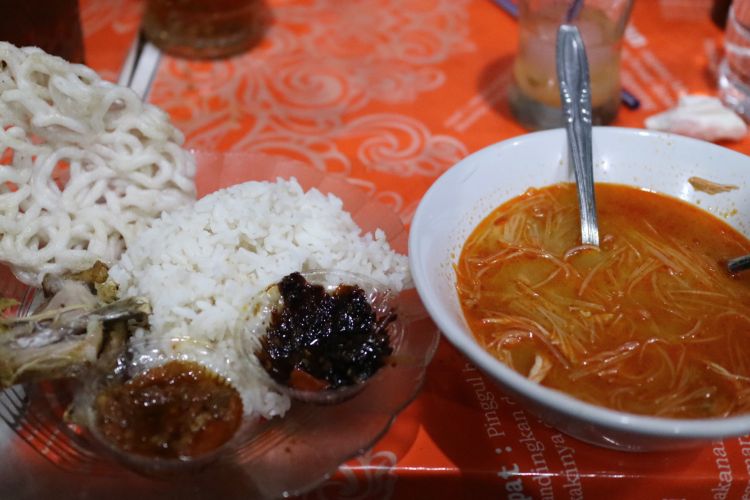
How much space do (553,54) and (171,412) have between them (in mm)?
1737

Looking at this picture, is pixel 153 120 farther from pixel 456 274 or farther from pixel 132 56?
pixel 132 56

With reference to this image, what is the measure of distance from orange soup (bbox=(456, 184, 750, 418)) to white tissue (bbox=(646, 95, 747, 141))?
28.2 inches

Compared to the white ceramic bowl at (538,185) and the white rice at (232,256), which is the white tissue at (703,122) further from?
the white rice at (232,256)

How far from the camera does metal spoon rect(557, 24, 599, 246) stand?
177cm

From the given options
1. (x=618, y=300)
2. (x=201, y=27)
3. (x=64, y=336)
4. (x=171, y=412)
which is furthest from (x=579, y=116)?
(x=201, y=27)

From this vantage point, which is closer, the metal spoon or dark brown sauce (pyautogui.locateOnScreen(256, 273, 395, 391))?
dark brown sauce (pyautogui.locateOnScreen(256, 273, 395, 391))

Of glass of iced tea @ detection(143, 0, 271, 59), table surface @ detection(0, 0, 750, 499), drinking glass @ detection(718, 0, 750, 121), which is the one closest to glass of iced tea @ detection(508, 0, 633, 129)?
table surface @ detection(0, 0, 750, 499)

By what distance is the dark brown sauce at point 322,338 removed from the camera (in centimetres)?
147

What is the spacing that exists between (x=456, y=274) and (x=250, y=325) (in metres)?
0.49

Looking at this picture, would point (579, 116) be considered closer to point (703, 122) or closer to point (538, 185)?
point (538, 185)

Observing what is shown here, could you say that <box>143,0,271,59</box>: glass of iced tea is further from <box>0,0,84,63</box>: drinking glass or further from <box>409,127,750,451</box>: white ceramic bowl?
<box>409,127,750,451</box>: white ceramic bowl

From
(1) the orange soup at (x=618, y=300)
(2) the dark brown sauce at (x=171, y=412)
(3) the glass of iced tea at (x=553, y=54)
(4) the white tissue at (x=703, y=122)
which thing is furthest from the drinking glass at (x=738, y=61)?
(2) the dark brown sauce at (x=171, y=412)

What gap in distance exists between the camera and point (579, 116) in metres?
1.91

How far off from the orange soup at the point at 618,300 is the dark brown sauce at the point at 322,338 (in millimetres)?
225
